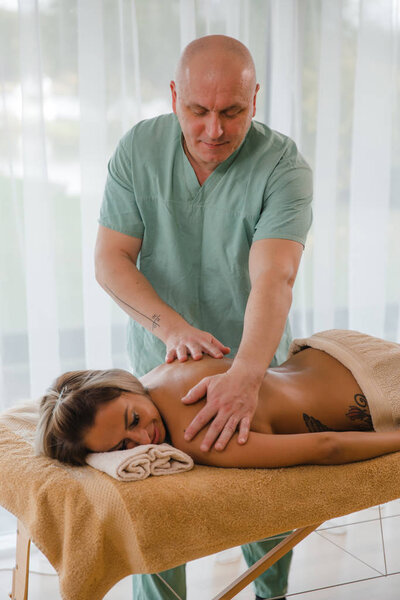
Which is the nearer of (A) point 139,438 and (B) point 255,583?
(A) point 139,438

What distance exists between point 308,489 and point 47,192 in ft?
5.02

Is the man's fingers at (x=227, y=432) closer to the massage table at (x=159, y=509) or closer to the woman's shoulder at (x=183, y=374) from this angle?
the massage table at (x=159, y=509)

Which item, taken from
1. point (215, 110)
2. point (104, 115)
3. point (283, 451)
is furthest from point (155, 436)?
point (104, 115)

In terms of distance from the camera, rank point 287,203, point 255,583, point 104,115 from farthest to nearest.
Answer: point 104,115, point 255,583, point 287,203

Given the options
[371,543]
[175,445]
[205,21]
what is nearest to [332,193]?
[205,21]

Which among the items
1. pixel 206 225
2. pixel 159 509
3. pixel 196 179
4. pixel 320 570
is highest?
pixel 196 179

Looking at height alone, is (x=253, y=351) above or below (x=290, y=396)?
above

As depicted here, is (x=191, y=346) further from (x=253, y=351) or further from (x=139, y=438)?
(x=139, y=438)

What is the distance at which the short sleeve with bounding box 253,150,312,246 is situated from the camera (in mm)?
1696

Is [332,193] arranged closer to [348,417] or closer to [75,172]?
[75,172]

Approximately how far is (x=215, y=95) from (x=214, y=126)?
7cm

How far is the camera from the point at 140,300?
1.73m

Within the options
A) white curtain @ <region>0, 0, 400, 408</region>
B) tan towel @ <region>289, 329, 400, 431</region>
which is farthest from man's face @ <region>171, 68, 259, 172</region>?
white curtain @ <region>0, 0, 400, 408</region>

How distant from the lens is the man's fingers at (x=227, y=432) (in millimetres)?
1356
